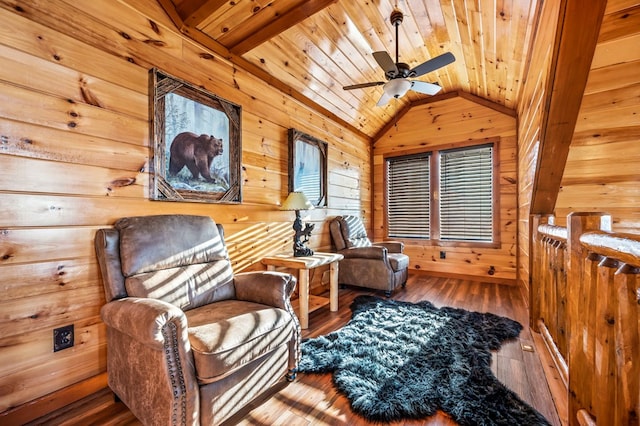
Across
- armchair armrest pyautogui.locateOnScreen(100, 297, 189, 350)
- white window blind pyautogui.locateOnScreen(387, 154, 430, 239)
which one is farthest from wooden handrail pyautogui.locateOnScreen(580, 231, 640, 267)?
white window blind pyautogui.locateOnScreen(387, 154, 430, 239)

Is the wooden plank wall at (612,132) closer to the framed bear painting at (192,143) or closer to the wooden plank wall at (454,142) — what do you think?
the wooden plank wall at (454,142)

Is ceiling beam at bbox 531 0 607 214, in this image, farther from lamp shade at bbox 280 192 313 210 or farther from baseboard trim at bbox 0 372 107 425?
baseboard trim at bbox 0 372 107 425

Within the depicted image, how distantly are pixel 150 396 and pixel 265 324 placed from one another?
589 mm

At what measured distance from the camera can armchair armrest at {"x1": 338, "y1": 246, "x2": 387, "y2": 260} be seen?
3.50 m

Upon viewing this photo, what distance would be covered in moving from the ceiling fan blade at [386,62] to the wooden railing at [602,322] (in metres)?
1.77

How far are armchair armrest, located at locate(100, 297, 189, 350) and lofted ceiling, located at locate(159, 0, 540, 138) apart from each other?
6.95 ft

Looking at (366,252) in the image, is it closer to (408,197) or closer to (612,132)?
(408,197)

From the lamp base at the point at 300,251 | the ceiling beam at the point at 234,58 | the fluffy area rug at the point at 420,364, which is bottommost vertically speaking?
the fluffy area rug at the point at 420,364

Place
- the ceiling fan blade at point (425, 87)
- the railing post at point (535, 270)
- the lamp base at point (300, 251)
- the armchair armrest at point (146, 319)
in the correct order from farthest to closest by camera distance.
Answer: the lamp base at point (300, 251), the ceiling fan blade at point (425, 87), the railing post at point (535, 270), the armchair armrest at point (146, 319)

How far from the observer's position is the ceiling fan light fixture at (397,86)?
257cm

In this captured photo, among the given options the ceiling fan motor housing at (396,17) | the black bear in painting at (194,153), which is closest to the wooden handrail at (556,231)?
the ceiling fan motor housing at (396,17)

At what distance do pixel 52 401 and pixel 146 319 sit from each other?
0.95m

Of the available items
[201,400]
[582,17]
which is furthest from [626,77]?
[201,400]

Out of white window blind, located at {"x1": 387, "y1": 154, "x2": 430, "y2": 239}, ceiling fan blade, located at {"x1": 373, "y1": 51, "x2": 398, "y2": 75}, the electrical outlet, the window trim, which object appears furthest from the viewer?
white window blind, located at {"x1": 387, "y1": 154, "x2": 430, "y2": 239}
